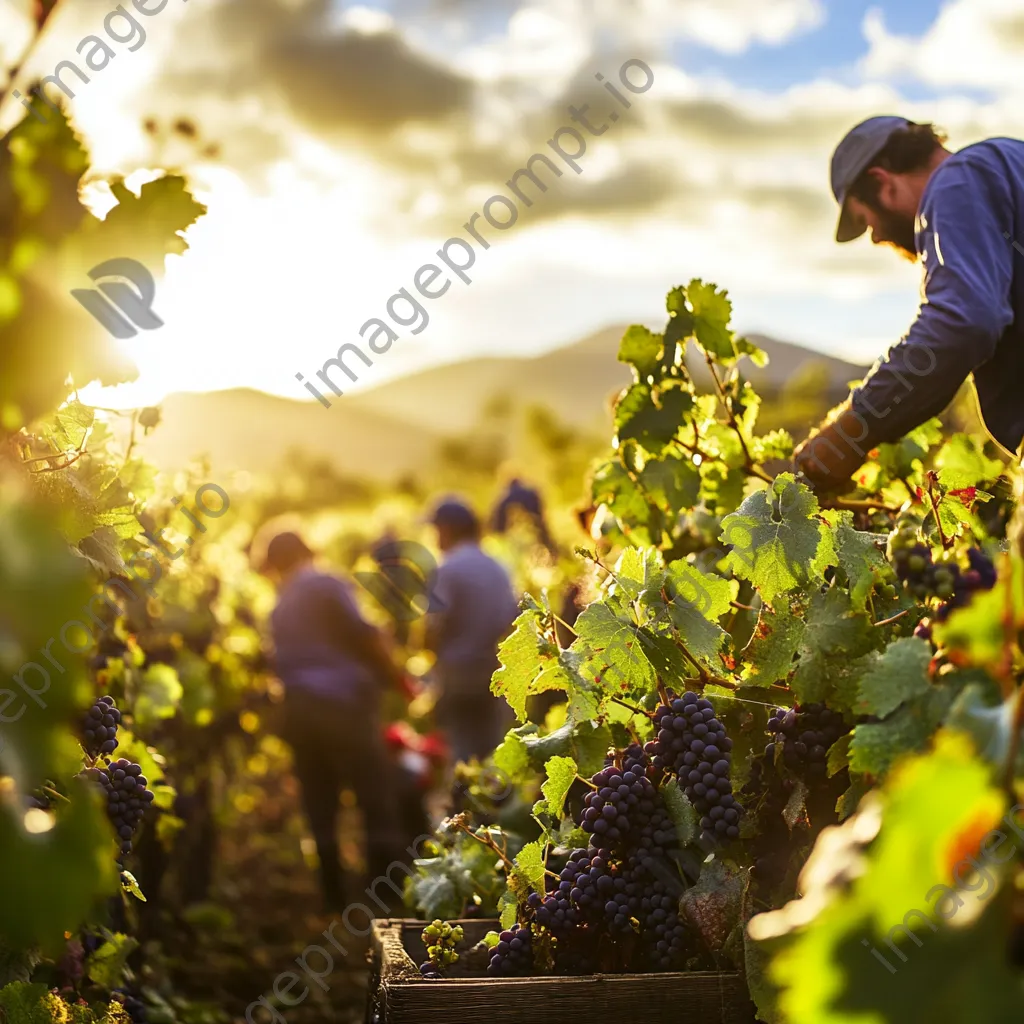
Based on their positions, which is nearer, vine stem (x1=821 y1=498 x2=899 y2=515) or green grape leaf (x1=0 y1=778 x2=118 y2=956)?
green grape leaf (x1=0 y1=778 x2=118 y2=956)

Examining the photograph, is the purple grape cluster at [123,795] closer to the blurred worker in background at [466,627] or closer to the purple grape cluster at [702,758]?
the purple grape cluster at [702,758]

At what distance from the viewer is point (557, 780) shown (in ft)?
6.53

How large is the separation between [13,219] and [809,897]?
0.98 metres

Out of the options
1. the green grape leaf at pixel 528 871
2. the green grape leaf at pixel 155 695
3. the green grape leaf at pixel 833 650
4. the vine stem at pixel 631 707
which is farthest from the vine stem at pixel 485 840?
the green grape leaf at pixel 155 695

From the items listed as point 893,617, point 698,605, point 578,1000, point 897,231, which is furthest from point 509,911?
point 897,231

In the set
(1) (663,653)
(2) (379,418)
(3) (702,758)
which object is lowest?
(3) (702,758)

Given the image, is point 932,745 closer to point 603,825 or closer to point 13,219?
point 603,825

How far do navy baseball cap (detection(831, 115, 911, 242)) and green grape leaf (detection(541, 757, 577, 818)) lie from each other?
1.76m

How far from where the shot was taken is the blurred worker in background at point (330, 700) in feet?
19.6

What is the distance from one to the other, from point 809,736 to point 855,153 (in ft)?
5.86

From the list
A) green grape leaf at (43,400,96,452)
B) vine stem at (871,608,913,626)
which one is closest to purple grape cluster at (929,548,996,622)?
vine stem at (871,608,913,626)

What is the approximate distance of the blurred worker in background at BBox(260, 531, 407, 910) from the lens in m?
5.99

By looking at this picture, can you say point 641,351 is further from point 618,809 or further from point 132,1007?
point 132,1007

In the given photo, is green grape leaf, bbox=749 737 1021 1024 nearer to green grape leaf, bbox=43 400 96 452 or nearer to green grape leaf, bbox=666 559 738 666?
green grape leaf, bbox=666 559 738 666
